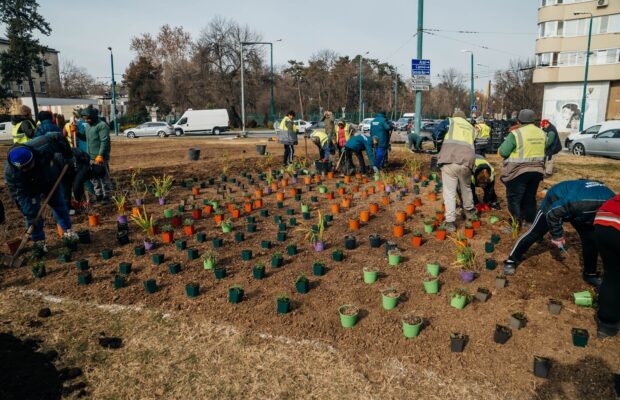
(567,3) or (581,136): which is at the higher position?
(567,3)

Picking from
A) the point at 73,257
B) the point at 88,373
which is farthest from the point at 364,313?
the point at 73,257

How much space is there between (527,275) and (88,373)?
13.0ft

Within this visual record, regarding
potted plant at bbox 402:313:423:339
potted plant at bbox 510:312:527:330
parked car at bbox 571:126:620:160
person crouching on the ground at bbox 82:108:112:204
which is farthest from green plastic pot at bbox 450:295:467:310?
parked car at bbox 571:126:620:160

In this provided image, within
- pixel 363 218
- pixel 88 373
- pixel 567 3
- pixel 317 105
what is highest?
pixel 567 3

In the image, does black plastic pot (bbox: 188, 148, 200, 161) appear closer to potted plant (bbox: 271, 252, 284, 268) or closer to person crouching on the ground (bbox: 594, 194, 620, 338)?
potted plant (bbox: 271, 252, 284, 268)

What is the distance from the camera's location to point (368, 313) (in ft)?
11.6

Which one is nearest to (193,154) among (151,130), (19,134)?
(19,134)

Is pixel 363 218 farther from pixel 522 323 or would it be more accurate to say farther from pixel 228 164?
pixel 228 164

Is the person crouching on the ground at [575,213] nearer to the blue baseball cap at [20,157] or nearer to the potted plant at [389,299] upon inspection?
the potted plant at [389,299]

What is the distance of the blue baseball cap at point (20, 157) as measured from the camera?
15.4 feet

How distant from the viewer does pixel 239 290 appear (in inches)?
148

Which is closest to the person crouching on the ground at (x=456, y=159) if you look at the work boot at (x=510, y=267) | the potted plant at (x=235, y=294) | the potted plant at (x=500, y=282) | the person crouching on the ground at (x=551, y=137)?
the work boot at (x=510, y=267)

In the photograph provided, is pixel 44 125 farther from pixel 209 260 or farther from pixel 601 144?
pixel 601 144

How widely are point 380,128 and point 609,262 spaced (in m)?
6.65
